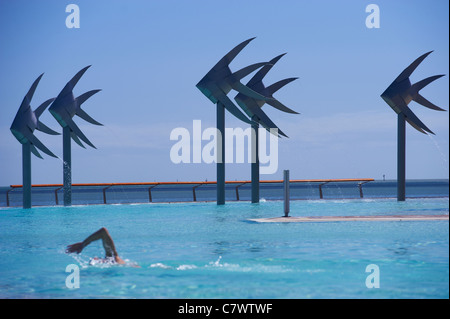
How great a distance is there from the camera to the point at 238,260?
12430mm

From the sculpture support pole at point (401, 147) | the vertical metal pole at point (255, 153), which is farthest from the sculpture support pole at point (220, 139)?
the sculpture support pole at point (401, 147)

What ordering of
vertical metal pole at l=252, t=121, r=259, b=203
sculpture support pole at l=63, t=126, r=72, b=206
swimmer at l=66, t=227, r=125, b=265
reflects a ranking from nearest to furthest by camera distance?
swimmer at l=66, t=227, r=125, b=265 < vertical metal pole at l=252, t=121, r=259, b=203 < sculpture support pole at l=63, t=126, r=72, b=206

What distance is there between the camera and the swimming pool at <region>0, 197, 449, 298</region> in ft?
32.1

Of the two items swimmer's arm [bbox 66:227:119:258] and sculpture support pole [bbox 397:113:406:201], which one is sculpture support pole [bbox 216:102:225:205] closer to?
sculpture support pole [bbox 397:113:406:201]

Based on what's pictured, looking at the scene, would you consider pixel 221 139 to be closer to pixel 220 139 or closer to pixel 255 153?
pixel 220 139

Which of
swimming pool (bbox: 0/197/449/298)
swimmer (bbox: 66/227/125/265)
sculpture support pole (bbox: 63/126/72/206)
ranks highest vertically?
sculpture support pole (bbox: 63/126/72/206)

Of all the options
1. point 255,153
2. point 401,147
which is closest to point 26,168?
point 255,153

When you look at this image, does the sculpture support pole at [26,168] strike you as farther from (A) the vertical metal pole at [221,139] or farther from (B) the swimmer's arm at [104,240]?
(B) the swimmer's arm at [104,240]

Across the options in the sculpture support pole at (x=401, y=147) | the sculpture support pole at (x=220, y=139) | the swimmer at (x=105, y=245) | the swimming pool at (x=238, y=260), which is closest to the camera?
the swimming pool at (x=238, y=260)

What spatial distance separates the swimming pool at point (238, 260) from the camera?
32.1ft

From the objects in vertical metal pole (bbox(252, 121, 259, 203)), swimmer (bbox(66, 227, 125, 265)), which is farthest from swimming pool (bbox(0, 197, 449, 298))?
vertical metal pole (bbox(252, 121, 259, 203))

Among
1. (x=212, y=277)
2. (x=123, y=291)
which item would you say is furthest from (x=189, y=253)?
(x=123, y=291)

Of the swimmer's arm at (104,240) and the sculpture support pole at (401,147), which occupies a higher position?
the sculpture support pole at (401,147)
